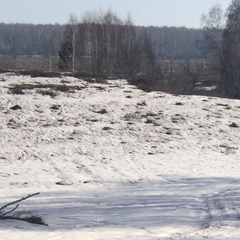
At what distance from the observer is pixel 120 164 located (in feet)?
37.0

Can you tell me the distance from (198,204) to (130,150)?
4.78m

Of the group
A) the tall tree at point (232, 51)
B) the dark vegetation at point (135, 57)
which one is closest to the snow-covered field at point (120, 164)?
the dark vegetation at point (135, 57)

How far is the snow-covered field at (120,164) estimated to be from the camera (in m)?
6.87

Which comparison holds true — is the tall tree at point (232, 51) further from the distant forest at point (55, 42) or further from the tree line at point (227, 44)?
the distant forest at point (55, 42)

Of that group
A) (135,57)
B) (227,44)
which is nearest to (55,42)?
(135,57)

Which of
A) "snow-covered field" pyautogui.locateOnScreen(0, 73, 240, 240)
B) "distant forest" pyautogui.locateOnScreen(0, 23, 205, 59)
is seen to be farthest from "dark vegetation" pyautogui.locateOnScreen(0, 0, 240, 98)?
"distant forest" pyautogui.locateOnScreen(0, 23, 205, 59)

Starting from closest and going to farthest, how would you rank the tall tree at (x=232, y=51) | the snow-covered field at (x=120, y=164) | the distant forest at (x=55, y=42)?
1. the snow-covered field at (x=120, y=164)
2. the tall tree at (x=232, y=51)
3. the distant forest at (x=55, y=42)

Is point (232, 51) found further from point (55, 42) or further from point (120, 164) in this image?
point (55, 42)

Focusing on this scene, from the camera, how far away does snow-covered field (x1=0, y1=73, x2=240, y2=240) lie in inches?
270

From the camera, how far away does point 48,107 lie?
1681 cm

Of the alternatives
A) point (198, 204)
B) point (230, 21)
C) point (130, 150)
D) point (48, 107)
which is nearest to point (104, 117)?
point (48, 107)

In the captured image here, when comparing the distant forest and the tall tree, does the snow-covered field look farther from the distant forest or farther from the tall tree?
the distant forest

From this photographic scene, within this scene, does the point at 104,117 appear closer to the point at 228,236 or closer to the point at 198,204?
the point at 198,204

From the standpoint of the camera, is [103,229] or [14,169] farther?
[14,169]
